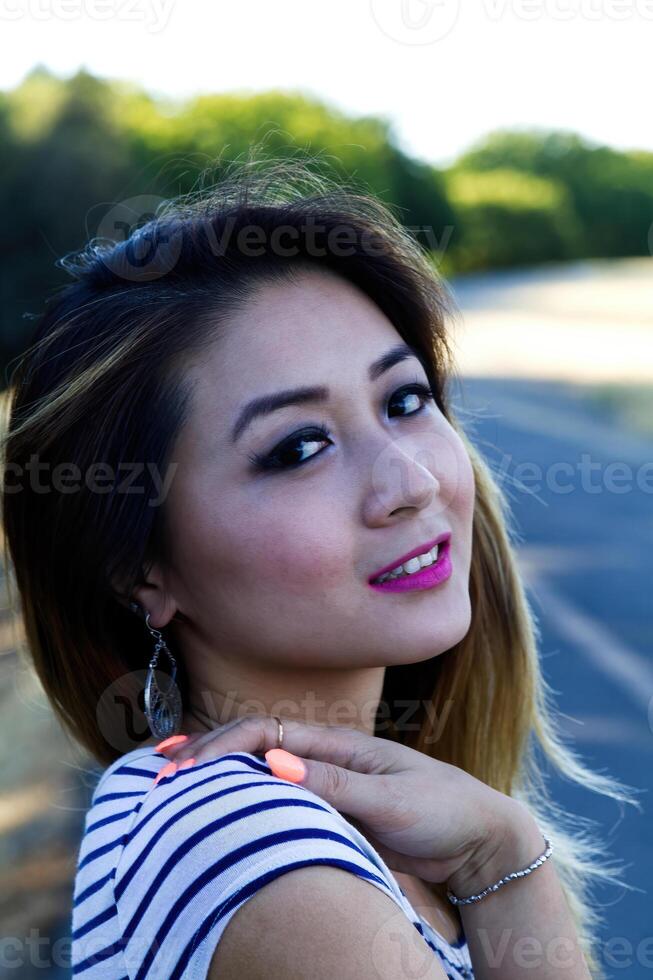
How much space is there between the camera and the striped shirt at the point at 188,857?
135 centimetres

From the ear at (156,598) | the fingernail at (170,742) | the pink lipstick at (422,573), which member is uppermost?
the pink lipstick at (422,573)

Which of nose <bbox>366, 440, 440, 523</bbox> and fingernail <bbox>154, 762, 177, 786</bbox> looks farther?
nose <bbox>366, 440, 440, 523</bbox>

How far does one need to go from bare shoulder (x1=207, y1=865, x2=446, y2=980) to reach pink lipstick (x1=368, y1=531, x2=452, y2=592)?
0.57 m

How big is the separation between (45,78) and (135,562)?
66.9 feet

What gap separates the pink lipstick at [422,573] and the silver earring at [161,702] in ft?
1.41

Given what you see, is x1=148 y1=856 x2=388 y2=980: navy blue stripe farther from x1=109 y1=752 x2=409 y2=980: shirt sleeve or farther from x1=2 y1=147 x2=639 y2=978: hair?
x1=2 y1=147 x2=639 y2=978: hair

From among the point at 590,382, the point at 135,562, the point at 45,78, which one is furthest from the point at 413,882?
the point at 45,78

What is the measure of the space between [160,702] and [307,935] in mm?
756

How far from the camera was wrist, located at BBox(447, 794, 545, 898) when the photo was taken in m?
1.93

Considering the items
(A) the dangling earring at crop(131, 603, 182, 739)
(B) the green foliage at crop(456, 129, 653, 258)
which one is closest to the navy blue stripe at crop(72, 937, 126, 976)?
(A) the dangling earring at crop(131, 603, 182, 739)

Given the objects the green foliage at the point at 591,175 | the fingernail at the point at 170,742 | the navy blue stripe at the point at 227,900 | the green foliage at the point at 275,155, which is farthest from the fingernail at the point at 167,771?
the green foliage at the point at 591,175

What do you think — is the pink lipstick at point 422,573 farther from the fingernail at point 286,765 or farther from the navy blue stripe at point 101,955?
the navy blue stripe at point 101,955

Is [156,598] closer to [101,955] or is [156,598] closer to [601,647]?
[101,955]

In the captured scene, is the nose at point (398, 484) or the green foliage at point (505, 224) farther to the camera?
the green foliage at point (505, 224)
